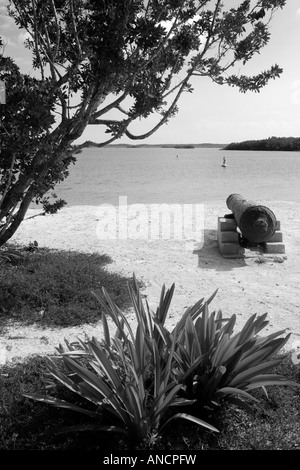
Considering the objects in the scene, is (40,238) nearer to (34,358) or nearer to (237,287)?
(237,287)

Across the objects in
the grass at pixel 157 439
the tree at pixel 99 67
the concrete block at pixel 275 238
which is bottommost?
the grass at pixel 157 439

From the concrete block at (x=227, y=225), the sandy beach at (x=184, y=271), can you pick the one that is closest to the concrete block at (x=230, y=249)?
the sandy beach at (x=184, y=271)

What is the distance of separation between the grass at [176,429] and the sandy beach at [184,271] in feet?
3.02

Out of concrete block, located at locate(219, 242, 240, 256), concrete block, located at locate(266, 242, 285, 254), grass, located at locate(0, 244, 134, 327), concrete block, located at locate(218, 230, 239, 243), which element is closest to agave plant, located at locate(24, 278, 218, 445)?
grass, located at locate(0, 244, 134, 327)

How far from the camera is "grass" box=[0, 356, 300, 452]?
2500mm

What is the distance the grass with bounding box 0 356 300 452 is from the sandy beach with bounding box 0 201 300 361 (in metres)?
0.92

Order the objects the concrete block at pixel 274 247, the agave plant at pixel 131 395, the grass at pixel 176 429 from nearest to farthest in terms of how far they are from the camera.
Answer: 1. the agave plant at pixel 131 395
2. the grass at pixel 176 429
3. the concrete block at pixel 274 247

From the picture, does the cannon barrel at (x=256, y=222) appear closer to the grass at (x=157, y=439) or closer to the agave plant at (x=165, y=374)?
the grass at (x=157, y=439)

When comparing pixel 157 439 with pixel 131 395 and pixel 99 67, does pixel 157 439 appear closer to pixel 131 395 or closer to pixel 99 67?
pixel 131 395

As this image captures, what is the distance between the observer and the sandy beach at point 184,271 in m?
4.46

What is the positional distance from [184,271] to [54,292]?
7.73ft

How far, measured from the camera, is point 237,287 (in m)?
6.07

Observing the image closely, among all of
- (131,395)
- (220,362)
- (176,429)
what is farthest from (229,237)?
(131,395)
